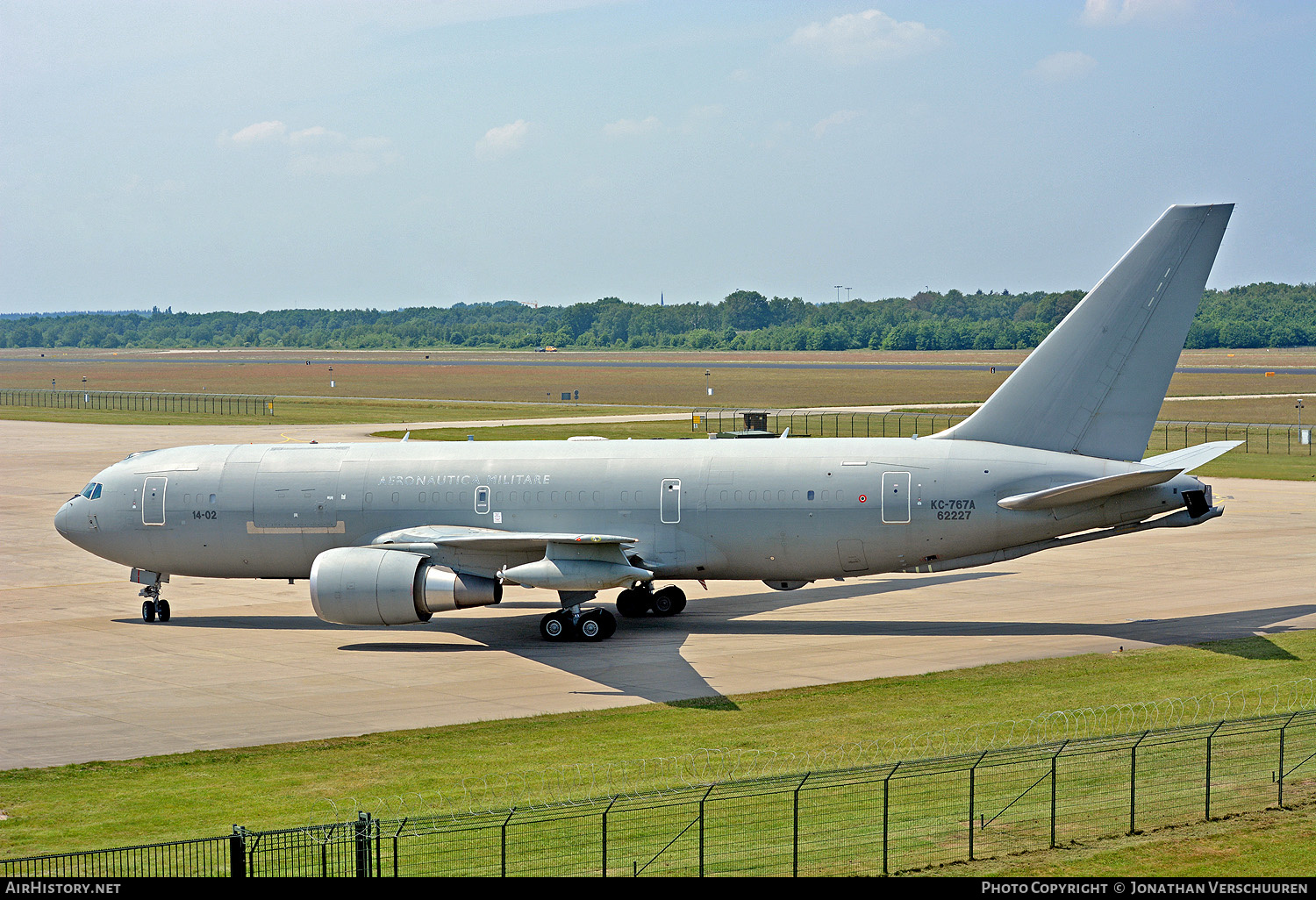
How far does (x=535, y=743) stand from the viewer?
1099 inches

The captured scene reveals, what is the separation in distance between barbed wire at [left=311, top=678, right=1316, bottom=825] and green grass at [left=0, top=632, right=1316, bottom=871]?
43cm

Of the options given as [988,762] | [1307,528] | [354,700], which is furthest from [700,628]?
[1307,528]

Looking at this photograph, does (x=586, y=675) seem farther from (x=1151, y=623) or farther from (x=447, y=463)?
(x=1151, y=623)

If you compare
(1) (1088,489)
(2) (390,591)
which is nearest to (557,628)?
(2) (390,591)

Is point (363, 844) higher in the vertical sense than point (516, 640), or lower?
higher

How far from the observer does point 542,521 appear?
133 ft

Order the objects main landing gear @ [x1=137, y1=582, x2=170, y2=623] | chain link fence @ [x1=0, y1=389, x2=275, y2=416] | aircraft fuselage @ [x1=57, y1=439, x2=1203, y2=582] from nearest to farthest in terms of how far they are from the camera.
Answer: aircraft fuselage @ [x1=57, y1=439, x2=1203, y2=582]
main landing gear @ [x1=137, y1=582, x2=170, y2=623]
chain link fence @ [x1=0, y1=389, x2=275, y2=416]

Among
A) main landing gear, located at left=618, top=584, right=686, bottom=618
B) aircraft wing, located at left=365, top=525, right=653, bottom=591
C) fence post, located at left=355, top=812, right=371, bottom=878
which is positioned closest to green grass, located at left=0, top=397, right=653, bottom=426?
main landing gear, located at left=618, top=584, right=686, bottom=618

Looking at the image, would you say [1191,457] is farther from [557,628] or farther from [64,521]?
[64,521]

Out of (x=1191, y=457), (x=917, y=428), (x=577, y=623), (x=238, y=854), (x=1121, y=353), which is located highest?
(x=1121, y=353)

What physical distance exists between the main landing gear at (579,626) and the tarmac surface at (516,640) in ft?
1.35

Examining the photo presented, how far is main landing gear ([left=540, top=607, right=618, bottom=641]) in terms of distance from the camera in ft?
127

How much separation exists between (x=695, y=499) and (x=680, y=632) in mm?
3884

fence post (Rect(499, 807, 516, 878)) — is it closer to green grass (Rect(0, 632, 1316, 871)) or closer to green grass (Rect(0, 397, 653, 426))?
green grass (Rect(0, 632, 1316, 871))
